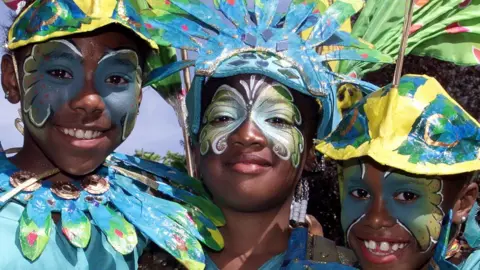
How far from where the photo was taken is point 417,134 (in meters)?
2.64

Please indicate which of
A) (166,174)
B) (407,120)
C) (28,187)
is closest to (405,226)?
(407,120)

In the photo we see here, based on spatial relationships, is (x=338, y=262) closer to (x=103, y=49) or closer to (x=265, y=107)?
(x=265, y=107)

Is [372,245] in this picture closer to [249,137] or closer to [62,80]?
[249,137]

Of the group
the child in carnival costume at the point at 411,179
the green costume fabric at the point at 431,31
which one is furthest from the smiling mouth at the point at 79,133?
the green costume fabric at the point at 431,31

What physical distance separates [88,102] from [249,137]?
67cm

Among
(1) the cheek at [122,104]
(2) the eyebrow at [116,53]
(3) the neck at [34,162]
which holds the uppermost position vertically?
(2) the eyebrow at [116,53]

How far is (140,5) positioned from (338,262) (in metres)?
1.45

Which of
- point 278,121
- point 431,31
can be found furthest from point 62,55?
point 431,31

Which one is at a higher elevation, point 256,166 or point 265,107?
point 265,107

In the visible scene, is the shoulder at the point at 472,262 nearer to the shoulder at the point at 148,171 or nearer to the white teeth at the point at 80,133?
the shoulder at the point at 148,171

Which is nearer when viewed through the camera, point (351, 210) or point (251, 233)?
point (351, 210)

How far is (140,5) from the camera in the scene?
350 centimetres

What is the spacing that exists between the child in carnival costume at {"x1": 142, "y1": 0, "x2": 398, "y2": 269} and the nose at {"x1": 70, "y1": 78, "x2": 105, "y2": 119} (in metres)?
0.54

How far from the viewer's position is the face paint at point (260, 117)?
317cm
